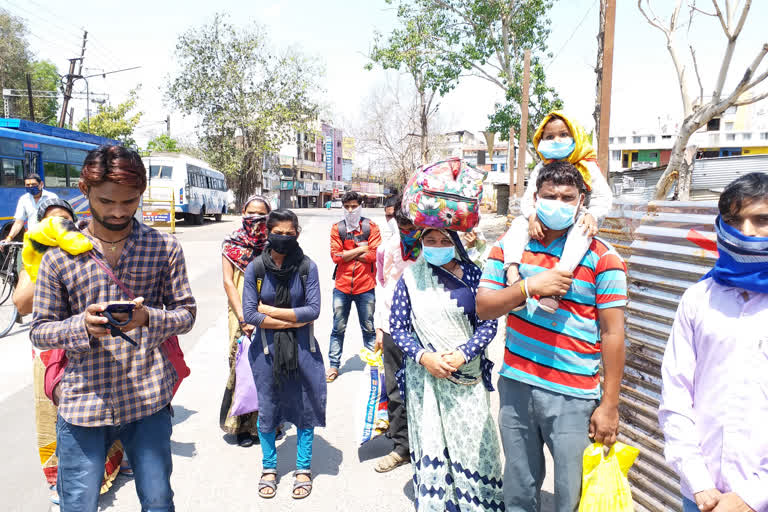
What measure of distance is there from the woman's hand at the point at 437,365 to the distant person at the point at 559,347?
28cm

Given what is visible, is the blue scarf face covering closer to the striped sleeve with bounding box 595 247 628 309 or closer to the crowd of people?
the crowd of people

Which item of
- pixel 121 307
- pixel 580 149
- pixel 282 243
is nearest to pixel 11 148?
pixel 282 243

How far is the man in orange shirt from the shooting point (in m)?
5.51

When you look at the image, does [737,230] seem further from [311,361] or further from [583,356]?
[311,361]

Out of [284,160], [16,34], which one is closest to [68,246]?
[16,34]

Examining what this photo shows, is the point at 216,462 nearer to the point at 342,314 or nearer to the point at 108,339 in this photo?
the point at 108,339

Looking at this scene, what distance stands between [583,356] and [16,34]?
149ft

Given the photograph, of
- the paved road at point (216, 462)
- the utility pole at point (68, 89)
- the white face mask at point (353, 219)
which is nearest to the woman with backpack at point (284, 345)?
the paved road at point (216, 462)

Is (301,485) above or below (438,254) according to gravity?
below

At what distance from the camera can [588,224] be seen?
2176mm

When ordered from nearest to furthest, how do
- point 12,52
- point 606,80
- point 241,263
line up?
1. point 241,263
2. point 606,80
3. point 12,52

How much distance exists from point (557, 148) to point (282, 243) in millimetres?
1701

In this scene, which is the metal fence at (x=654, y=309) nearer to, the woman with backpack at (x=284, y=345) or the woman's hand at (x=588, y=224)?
the woman's hand at (x=588, y=224)

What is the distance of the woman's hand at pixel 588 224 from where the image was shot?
216 centimetres
